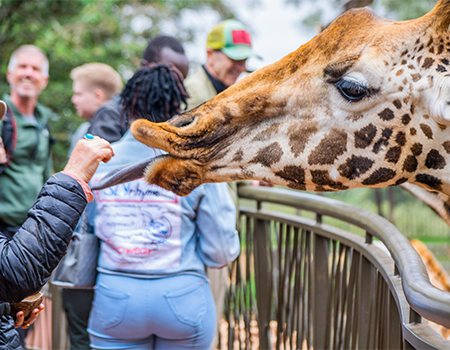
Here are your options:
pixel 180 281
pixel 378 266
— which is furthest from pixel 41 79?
pixel 378 266

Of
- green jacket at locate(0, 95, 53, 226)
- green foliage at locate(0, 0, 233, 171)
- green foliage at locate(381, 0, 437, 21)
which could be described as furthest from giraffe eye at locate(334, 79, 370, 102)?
green foliage at locate(381, 0, 437, 21)

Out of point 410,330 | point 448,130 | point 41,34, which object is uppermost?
point 41,34

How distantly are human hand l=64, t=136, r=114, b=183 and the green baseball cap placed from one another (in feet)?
6.62

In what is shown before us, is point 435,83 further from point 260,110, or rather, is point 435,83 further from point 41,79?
point 41,79

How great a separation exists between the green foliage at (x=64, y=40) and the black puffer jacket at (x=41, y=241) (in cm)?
672

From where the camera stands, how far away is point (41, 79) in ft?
12.2

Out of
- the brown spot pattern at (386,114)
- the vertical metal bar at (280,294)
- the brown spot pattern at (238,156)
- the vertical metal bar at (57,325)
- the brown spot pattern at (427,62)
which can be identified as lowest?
the vertical metal bar at (57,325)

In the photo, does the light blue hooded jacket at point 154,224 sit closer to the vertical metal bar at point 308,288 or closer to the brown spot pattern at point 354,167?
the vertical metal bar at point 308,288

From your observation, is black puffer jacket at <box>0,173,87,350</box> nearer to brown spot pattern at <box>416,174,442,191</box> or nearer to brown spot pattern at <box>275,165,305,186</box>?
brown spot pattern at <box>275,165,305,186</box>

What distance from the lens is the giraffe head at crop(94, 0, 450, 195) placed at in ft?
4.83

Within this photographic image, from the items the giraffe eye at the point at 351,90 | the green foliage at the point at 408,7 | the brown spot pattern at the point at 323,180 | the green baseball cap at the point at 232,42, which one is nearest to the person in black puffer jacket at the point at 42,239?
the brown spot pattern at the point at 323,180

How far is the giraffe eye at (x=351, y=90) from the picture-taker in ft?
4.90

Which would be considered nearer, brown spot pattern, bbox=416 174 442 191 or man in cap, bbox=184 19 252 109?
brown spot pattern, bbox=416 174 442 191

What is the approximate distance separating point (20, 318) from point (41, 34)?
7.36 metres
